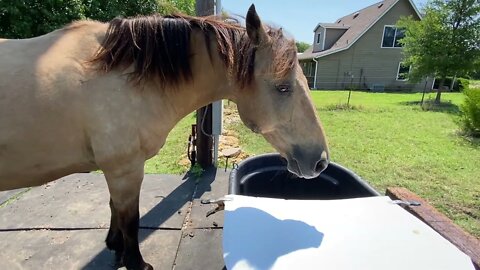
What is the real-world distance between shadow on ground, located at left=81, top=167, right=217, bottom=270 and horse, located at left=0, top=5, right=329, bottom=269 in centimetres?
67

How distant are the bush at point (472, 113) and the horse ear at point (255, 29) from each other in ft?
19.9

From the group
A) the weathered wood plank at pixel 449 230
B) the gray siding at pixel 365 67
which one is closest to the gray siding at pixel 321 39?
the gray siding at pixel 365 67

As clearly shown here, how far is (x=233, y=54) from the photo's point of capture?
149 centimetres

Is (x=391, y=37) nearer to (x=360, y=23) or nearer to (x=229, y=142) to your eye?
(x=360, y=23)

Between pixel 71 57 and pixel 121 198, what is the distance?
759mm

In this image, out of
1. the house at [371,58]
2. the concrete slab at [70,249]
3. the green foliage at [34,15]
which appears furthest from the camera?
the house at [371,58]

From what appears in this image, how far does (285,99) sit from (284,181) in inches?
42.8

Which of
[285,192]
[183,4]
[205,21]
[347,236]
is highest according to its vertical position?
[183,4]

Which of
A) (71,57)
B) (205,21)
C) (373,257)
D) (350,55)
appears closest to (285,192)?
(373,257)

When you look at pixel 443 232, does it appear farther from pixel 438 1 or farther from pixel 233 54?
pixel 438 1

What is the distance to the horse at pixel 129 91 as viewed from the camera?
1.36 m

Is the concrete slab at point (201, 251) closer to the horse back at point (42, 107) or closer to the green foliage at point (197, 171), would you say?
the horse back at point (42, 107)

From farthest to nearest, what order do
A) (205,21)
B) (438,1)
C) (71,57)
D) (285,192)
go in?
(438,1), (285,192), (205,21), (71,57)

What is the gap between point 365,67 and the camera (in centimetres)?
1914
